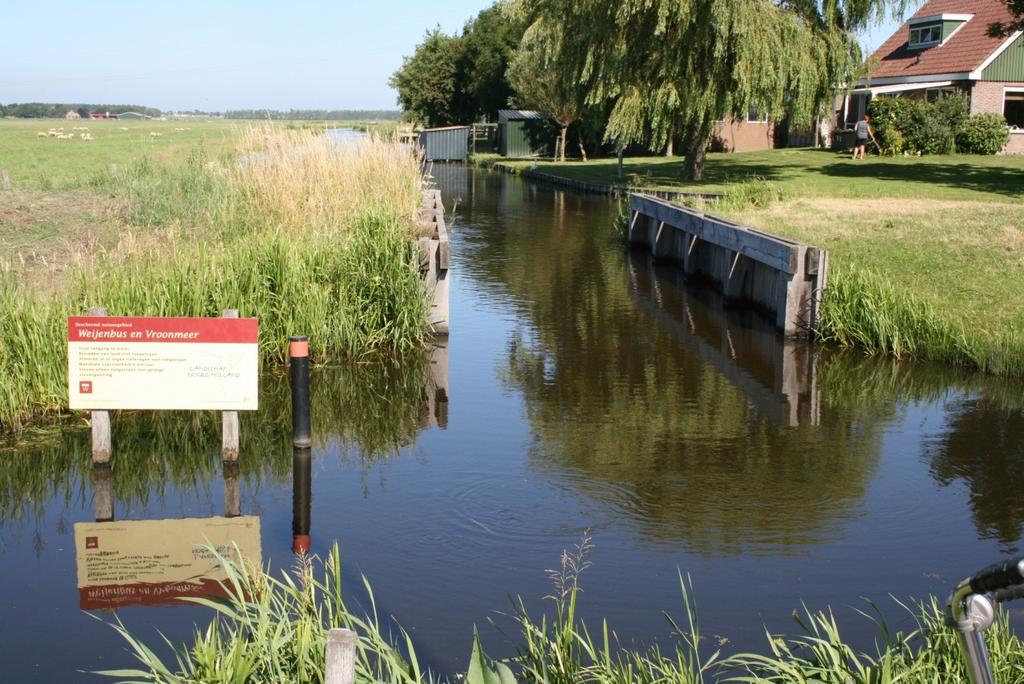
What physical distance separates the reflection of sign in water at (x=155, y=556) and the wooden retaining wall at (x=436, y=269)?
588 cm

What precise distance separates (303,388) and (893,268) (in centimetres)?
967

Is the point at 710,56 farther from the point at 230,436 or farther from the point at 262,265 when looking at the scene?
the point at 230,436

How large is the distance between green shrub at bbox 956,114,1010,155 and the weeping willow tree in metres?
10.0

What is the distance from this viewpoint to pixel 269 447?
964 cm

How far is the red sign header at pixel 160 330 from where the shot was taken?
826 centimetres

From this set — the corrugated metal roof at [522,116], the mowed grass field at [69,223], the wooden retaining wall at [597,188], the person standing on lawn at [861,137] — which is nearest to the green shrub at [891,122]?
the person standing on lawn at [861,137]

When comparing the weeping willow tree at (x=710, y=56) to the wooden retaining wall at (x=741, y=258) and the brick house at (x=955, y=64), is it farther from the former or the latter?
the brick house at (x=955, y=64)

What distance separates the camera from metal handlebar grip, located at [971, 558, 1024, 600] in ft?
7.64

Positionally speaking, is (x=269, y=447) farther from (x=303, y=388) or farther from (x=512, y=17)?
(x=512, y=17)

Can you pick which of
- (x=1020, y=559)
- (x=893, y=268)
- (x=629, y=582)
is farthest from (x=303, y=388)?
(x=893, y=268)

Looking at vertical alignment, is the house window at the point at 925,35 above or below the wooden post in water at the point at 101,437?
above

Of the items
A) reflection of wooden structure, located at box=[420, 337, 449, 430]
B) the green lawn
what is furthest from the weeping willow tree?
reflection of wooden structure, located at box=[420, 337, 449, 430]

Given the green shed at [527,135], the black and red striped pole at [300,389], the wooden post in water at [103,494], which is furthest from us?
the green shed at [527,135]

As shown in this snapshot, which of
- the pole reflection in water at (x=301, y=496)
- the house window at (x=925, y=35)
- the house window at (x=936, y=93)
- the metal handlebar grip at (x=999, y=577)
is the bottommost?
the pole reflection in water at (x=301, y=496)
